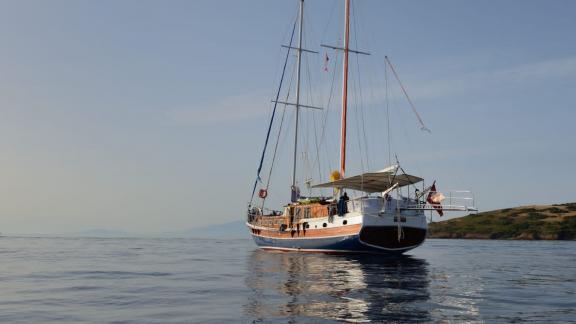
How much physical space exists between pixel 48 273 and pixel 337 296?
65.4 ft

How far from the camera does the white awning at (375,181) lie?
1779 inches

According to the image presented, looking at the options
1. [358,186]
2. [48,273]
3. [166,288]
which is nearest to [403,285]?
[166,288]

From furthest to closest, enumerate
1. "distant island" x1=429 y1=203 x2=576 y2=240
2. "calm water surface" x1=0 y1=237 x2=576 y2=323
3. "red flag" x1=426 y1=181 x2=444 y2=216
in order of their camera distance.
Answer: "distant island" x1=429 y1=203 x2=576 y2=240 < "red flag" x1=426 y1=181 x2=444 y2=216 < "calm water surface" x1=0 y1=237 x2=576 y2=323

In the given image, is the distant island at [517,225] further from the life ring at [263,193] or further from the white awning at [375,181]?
the white awning at [375,181]

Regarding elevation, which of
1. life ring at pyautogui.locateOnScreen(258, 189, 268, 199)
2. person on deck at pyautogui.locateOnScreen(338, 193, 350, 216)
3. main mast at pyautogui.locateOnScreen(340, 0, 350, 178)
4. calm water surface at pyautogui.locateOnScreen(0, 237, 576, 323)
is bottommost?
calm water surface at pyautogui.locateOnScreen(0, 237, 576, 323)

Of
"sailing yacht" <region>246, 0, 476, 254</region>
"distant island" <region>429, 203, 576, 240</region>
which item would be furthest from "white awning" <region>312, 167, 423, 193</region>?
"distant island" <region>429, 203, 576, 240</region>

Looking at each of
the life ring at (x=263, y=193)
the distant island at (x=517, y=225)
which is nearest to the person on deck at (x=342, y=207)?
the life ring at (x=263, y=193)

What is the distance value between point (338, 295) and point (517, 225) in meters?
104

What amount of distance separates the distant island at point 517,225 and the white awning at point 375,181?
66437mm

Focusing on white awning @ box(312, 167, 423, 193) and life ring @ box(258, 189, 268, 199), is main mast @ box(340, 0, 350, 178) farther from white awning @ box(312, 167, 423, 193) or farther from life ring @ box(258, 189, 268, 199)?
life ring @ box(258, 189, 268, 199)

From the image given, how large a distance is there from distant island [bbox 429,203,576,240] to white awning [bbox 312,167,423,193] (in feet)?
218

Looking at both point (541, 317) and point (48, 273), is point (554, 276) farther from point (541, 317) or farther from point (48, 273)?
point (48, 273)

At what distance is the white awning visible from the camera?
1779 inches

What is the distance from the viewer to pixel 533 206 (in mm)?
139750
